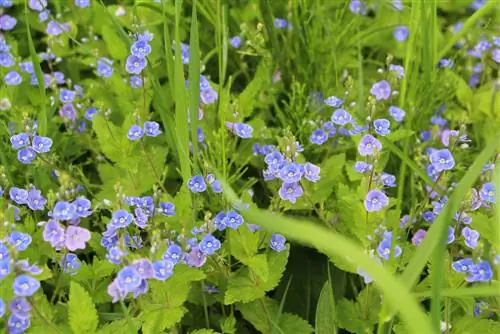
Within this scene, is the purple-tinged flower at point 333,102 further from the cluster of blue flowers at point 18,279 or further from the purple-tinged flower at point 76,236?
the cluster of blue flowers at point 18,279

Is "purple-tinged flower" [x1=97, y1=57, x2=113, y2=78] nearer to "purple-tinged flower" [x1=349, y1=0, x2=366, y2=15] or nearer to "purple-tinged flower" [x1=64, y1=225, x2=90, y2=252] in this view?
"purple-tinged flower" [x1=64, y1=225, x2=90, y2=252]

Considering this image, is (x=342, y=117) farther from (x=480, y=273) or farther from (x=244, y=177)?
(x=480, y=273)

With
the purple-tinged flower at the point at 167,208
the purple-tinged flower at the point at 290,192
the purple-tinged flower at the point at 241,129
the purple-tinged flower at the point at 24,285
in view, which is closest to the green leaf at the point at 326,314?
the purple-tinged flower at the point at 290,192

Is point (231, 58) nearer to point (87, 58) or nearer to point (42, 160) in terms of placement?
point (87, 58)

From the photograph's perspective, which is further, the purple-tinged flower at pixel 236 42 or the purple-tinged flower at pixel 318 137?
the purple-tinged flower at pixel 236 42

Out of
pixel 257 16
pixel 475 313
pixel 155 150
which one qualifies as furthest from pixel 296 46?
pixel 475 313
